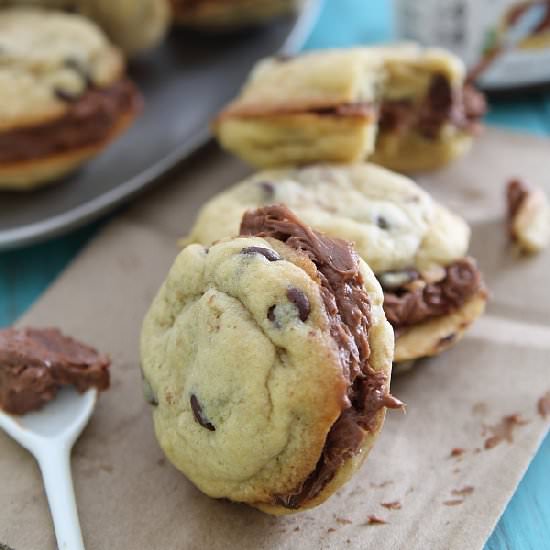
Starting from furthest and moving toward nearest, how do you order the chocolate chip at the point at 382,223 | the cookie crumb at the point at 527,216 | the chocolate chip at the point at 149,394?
the cookie crumb at the point at 527,216 → the chocolate chip at the point at 382,223 → the chocolate chip at the point at 149,394

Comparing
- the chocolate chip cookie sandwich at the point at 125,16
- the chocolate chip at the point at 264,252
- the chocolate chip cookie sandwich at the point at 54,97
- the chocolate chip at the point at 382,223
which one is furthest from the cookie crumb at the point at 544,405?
the chocolate chip cookie sandwich at the point at 125,16

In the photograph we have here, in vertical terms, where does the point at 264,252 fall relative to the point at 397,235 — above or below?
above

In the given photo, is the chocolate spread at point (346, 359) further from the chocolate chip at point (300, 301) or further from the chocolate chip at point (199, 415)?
the chocolate chip at point (199, 415)

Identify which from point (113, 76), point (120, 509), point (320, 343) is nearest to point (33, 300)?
point (113, 76)

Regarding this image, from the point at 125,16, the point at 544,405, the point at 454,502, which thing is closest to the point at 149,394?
the point at 454,502

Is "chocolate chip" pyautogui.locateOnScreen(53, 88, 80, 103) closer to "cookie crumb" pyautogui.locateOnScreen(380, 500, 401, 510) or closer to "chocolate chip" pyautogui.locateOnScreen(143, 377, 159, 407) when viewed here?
"chocolate chip" pyautogui.locateOnScreen(143, 377, 159, 407)

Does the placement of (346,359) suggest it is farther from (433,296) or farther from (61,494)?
(61,494)
